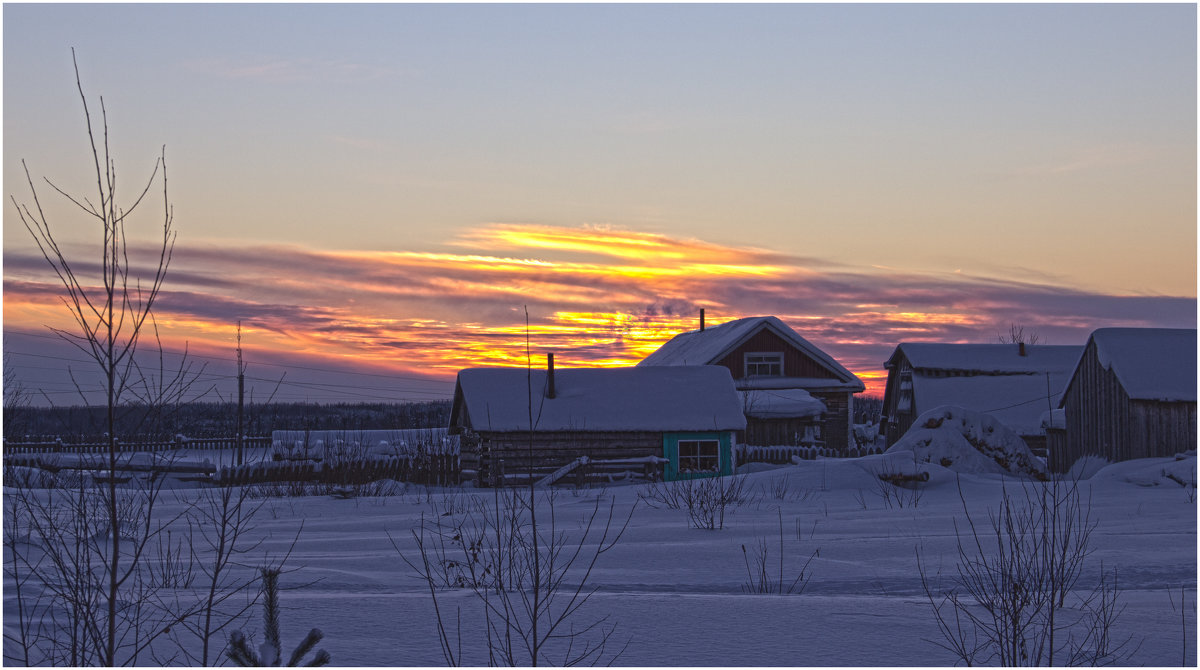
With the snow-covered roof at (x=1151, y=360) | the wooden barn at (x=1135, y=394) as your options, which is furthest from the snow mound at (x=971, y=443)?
the snow-covered roof at (x=1151, y=360)

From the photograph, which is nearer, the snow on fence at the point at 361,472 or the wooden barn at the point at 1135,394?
the wooden barn at the point at 1135,394

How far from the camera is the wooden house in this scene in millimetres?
37688

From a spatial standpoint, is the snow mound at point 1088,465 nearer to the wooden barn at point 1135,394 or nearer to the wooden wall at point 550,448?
the wooden barn at point 1135,394

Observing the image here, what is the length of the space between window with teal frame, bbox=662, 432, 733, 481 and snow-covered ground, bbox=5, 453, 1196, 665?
9047mm

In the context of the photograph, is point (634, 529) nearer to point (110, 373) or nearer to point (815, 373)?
point (110, 373)

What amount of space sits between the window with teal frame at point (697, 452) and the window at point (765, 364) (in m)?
13.4

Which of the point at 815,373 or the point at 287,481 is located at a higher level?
the point at 815,373

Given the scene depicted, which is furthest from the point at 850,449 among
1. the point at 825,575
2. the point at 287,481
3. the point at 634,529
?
the point at 825,575

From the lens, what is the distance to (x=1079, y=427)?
24.7 m

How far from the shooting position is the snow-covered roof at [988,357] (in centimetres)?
4081

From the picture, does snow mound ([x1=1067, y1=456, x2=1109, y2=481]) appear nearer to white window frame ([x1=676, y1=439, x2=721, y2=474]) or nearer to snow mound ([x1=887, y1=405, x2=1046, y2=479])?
snow mound ([x1=887, y1=405, x2=1046, y2=479])

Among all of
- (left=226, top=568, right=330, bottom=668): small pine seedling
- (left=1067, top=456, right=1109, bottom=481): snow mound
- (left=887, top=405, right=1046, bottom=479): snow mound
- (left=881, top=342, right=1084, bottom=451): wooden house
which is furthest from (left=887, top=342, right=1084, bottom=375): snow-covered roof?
(left=226, top=568, right=330, bottom=668): small pine seedling

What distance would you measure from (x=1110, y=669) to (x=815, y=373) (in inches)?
1374

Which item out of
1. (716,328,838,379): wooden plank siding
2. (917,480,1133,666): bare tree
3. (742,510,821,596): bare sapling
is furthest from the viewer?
(716,328,838,379): wooden plank siding
